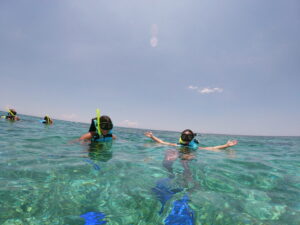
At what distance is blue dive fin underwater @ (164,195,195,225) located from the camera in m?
2.16

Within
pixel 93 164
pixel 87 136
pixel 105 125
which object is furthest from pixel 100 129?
pixel 93 164

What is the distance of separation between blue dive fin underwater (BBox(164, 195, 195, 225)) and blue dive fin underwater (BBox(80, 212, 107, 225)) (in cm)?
91

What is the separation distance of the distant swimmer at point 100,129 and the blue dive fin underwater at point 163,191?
3.16 meters

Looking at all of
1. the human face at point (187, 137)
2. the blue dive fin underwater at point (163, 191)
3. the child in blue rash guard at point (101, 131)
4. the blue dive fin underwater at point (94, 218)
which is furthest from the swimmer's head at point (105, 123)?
the blue dive fin underwater at point (94, 218)

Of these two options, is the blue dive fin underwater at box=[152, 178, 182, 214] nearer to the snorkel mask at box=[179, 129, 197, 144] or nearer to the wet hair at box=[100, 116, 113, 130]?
the wet hair at box=[100, 116, 113, 130]

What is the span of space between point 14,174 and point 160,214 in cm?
306

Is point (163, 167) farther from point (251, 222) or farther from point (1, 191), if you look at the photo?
point (1, 191)

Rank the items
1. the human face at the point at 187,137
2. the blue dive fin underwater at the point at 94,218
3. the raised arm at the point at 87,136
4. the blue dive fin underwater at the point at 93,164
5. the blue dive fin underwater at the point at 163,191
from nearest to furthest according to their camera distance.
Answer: the blue dive fin underwater at the point at 94,218 < the blue dive fin underwater at the point at 163,191 < the blue dive fin underwater at the point at 93,164 < the raised arm at the point at 87,136 < the human face at the point at 187,137

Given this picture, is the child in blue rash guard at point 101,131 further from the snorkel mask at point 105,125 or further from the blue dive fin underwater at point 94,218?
the blue dive fin underwater at point 94,218

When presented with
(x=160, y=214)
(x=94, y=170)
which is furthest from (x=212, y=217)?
(x=94, y=170)

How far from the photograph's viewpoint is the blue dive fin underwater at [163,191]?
2627 mm

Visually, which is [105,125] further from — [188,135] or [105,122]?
[188,135]

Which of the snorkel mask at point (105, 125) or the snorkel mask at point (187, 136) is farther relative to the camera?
the snorkel mask at point (187, 136)

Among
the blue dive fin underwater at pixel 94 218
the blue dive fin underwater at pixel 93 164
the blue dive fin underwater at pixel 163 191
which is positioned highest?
the blue dive fin underwater at pixel 93 164
